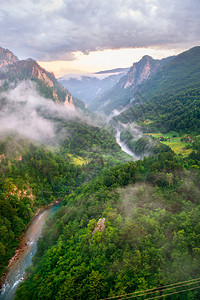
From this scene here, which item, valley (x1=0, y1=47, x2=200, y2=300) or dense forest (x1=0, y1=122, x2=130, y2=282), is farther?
dense forest (x1=0, y1=122, x2=130, y2=282)

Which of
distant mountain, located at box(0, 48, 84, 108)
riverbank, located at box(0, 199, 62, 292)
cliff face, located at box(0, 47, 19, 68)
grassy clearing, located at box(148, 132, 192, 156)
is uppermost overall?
cliff face, located at box(0, 47, 19, 68)

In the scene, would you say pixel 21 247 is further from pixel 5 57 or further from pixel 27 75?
pixel 5 57

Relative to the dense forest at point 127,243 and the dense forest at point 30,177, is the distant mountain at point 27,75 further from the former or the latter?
the dense forest at point 127,243

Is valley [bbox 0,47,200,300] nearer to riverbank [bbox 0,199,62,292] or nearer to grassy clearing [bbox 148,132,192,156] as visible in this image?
grassy clearing [bbox 148,132,192,156]

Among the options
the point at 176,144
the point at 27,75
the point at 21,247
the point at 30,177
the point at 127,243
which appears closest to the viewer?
the point at 127,243

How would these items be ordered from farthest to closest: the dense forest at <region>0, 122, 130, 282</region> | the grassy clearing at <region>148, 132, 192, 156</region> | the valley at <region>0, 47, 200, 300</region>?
the grassy clearing at <region>148, 132, 192, 156</region>
the dense forest at <region>0, 122, 130, 282</region>
the valley at <region>0, 47, 200, 300</region>

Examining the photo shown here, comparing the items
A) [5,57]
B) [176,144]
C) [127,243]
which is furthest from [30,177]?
[5,57]

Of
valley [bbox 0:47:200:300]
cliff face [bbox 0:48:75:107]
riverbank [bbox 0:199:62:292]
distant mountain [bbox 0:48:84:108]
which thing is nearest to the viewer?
valley [bbox 0:47:200:300]

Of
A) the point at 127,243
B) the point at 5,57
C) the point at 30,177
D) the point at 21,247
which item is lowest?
the point at 21,247

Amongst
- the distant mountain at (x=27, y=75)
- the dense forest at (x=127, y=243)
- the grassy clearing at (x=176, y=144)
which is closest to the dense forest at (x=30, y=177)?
the dense forest at (x=127, y=243)

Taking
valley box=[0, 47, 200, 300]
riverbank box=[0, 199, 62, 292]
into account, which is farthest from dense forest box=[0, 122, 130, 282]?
riverbank box=[0, 199, 62, 292]

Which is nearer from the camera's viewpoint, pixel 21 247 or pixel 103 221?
pixel 103 221
